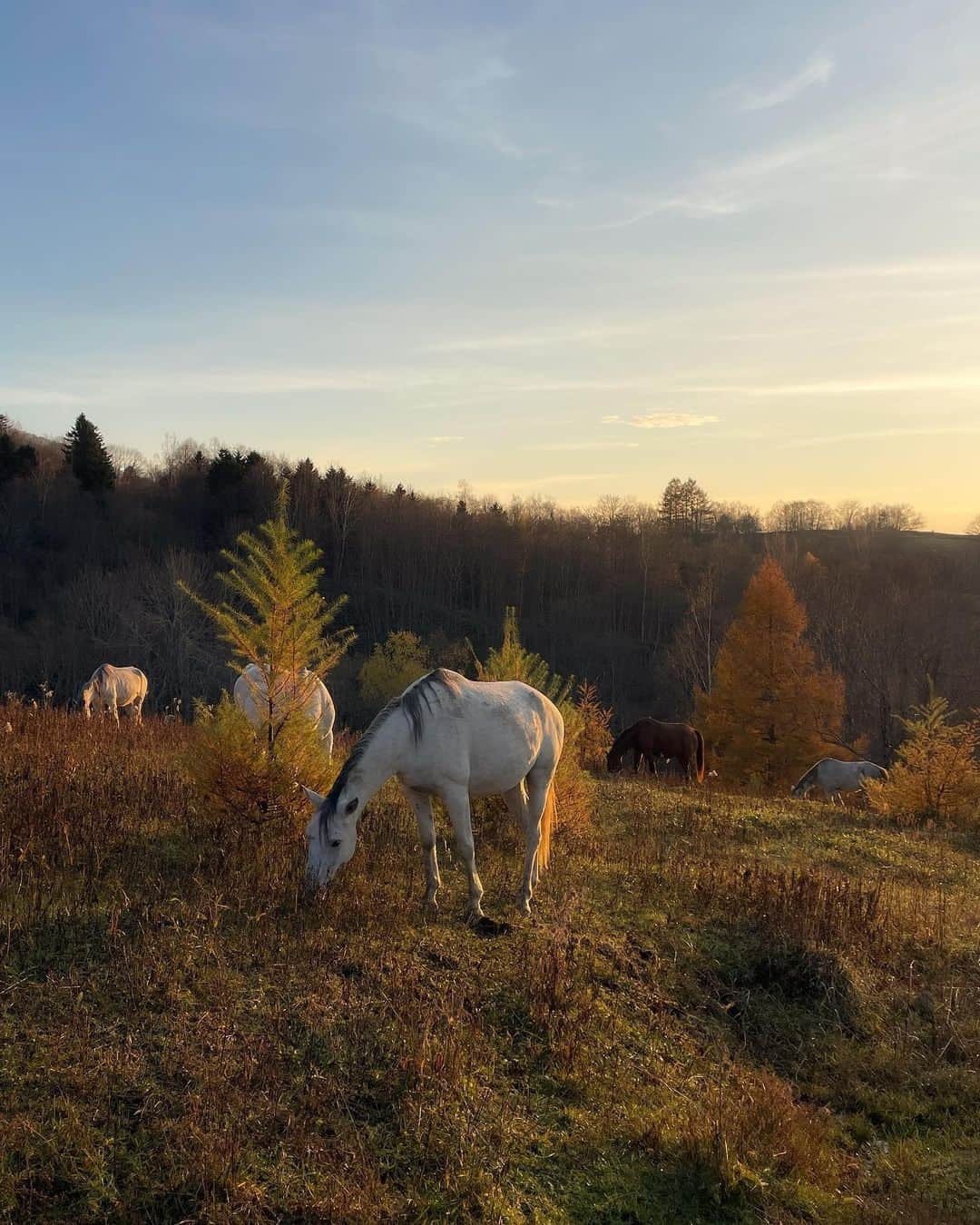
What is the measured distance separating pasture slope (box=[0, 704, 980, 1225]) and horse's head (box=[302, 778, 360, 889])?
299 millimetres

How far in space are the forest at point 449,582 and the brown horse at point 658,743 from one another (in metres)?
21.0

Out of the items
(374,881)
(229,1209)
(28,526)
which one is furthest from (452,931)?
(28,526)

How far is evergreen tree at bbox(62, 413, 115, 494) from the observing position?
2611 inches

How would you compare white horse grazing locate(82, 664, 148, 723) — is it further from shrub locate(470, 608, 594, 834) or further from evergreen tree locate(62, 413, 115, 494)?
evergreen tree locate(62, 413, 115, 494)

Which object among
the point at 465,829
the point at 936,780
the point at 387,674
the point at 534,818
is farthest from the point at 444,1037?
the point at 387,674

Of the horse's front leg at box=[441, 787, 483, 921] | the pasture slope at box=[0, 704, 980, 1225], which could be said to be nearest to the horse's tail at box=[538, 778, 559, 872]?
the pasture slope at box=[0, 704, 980, 1225]

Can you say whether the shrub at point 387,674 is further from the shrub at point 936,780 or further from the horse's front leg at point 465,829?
the horse's front leg at point 465,829

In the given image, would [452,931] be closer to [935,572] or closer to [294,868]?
[294,868]

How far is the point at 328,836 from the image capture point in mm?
6340

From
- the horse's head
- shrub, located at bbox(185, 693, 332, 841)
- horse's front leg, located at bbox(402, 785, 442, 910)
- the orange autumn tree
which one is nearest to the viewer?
the horse's head

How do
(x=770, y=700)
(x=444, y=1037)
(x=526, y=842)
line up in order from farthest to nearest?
(x=770, y=700)
(x=526, y=842)
(x=444, y=1037)

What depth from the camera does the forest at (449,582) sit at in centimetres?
4603

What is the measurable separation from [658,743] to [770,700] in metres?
8.04

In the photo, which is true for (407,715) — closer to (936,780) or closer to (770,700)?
(936,780)
